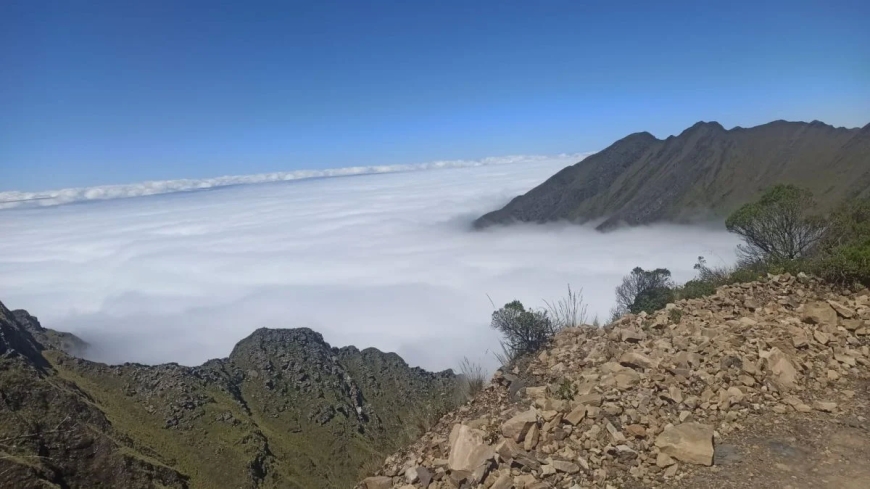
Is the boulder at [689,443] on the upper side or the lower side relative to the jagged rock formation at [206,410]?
upper

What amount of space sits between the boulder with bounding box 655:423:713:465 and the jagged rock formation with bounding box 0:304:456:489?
44.6 meters

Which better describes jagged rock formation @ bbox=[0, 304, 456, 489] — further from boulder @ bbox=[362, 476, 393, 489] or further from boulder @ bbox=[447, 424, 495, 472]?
boulder @ bbox=[447, 424, 495, 472]

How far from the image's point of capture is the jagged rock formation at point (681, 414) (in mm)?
4594

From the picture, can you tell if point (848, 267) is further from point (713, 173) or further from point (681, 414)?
point (713, 173)

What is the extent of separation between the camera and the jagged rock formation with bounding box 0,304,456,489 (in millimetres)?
52469

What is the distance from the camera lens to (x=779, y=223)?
1568cm

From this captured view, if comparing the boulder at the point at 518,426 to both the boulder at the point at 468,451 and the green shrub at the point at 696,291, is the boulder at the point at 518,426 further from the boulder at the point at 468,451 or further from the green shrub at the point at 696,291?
the green shrub at the point at 696,291

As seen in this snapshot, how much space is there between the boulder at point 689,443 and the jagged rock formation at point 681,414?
11mm

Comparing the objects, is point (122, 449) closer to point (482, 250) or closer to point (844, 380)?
point (844, 380)

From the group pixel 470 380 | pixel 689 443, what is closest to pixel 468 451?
pixel 689 443

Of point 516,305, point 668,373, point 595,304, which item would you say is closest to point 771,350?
point 668,373

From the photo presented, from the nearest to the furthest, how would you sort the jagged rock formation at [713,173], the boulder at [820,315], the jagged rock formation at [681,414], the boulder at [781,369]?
the jagged rock formation at [681,414] < the boulder at [781,369] < the boulder at [820,315] < the jagged rock formation at [713,173]

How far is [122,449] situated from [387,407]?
40276 mm

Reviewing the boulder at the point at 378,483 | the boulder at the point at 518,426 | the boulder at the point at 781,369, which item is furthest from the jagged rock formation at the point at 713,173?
the boulder at the point at 378,483
